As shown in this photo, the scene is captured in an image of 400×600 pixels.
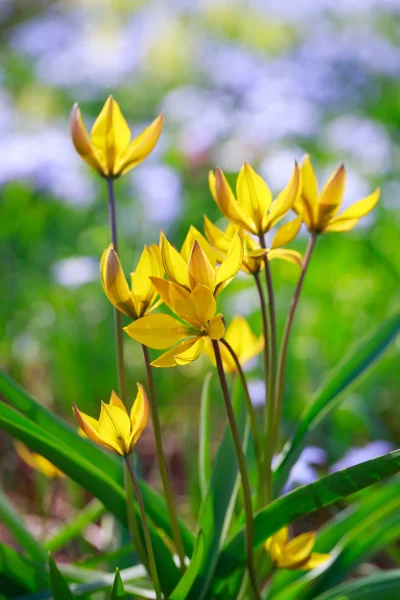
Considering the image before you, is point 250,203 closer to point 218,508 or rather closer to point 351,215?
point 351,215

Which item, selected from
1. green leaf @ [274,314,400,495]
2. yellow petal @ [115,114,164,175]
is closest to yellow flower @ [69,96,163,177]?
yellow petal @ [115,114,164,175]

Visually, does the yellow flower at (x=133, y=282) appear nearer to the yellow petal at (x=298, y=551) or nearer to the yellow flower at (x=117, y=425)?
the yellow flower at (x=117, y=425)

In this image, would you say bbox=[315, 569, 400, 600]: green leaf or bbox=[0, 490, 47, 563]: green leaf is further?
bbox=[0, 490, 47, 563]: green leaf

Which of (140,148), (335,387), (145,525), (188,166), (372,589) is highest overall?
(188,166)

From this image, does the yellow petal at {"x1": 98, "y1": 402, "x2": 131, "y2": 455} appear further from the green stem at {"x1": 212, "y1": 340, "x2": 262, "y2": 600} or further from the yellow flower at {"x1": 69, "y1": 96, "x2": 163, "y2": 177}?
the yellow flower at {"x1": 69, "y1": 96, "x2": 163, "y2": 177}

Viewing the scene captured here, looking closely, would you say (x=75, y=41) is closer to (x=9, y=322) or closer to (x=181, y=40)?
(x=181, y=40)

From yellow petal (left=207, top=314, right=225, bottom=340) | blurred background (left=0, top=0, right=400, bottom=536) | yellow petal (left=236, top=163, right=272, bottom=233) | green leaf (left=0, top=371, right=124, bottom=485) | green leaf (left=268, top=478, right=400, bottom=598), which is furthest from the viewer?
blurred background (left=0, top=0, right=400, bottom=536)

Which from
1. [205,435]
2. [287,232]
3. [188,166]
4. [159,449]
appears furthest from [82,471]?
[188,166]
